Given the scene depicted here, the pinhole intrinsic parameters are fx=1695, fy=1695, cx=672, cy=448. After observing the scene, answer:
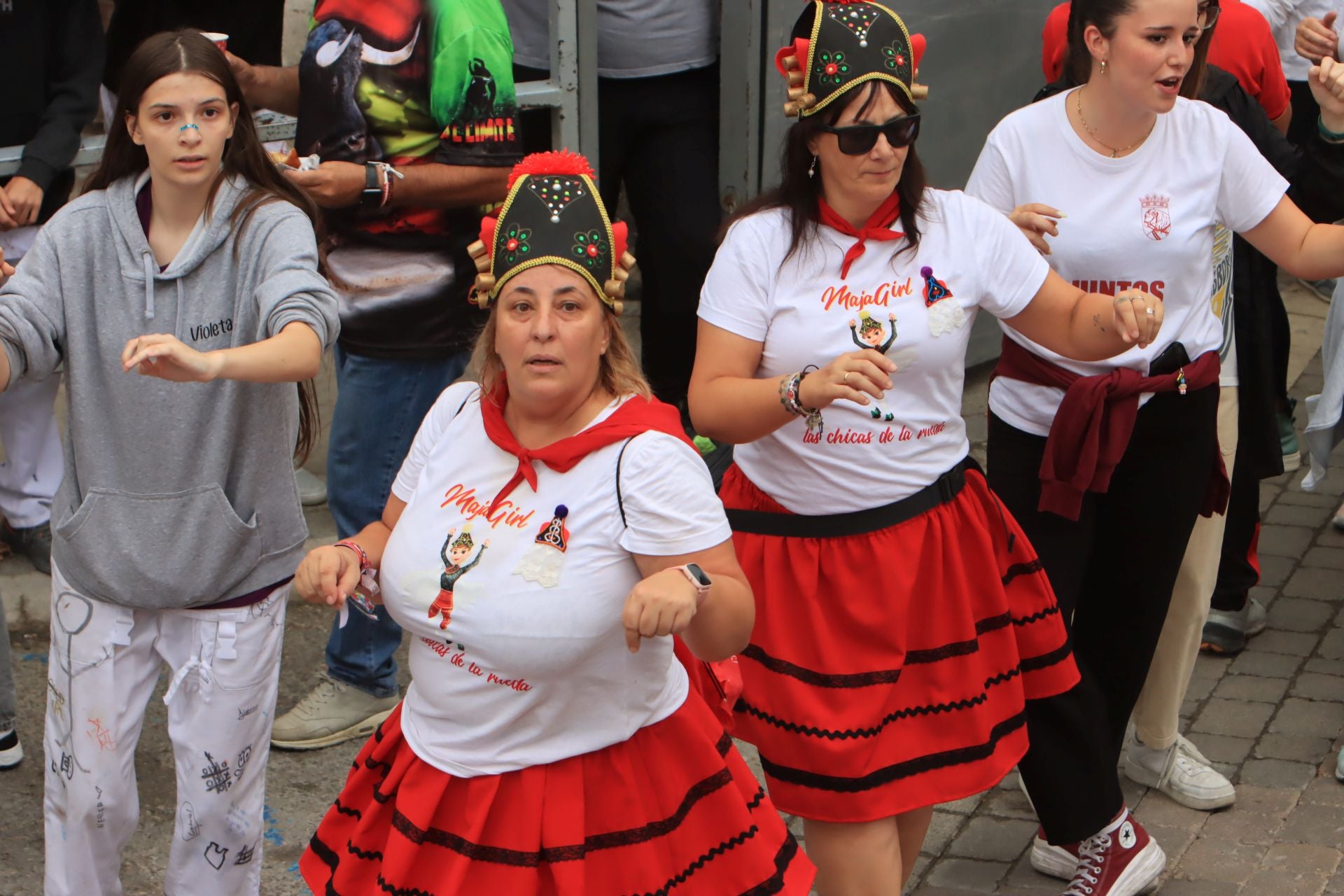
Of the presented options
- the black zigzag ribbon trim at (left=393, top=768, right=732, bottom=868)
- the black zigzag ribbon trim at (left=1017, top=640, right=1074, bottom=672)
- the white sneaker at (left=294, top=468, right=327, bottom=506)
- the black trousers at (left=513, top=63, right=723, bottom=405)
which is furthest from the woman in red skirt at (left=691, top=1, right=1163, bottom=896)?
the white sneaker at (left=294, top=468, right=327, bottom=506)

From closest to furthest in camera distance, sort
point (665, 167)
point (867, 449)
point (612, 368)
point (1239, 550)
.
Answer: point (612, 368), point (867, 449), point (1239, 550), point (665, 167)

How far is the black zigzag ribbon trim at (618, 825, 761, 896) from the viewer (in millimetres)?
2779

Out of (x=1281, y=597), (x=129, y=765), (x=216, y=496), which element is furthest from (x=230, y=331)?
(x=1281, y=597)

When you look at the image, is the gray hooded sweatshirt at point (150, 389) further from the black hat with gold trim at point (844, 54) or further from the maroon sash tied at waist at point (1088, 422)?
the maroon sash tied at waist at point (1088, 422)

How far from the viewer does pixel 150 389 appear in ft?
10.6

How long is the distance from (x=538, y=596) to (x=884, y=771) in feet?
3.48

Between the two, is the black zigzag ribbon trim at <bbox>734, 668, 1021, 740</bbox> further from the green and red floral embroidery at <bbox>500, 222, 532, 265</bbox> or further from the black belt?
the green and red floral embroidery at <bbox>500, 222, 532, 265</bbox>

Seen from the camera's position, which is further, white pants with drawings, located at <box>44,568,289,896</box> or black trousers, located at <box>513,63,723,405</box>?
black trousers, located at <box>513,63,723,405</box>

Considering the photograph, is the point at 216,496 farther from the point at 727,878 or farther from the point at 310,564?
the point at 727,878

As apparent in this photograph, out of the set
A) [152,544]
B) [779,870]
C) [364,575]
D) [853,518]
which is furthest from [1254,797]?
[152,544]

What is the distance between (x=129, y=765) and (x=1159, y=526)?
91.8 inches

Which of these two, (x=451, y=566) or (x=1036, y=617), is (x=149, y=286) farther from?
(x=1036, y=617)

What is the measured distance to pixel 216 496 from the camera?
3.29m

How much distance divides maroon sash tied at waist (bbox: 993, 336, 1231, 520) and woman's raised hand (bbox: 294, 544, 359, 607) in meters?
1.69
